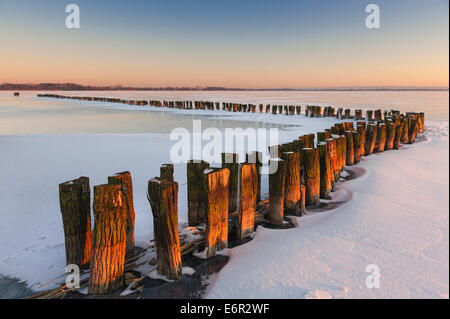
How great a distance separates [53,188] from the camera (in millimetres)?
5168

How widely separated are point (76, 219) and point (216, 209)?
4.44ft

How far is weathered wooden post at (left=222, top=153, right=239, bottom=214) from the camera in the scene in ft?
12.1

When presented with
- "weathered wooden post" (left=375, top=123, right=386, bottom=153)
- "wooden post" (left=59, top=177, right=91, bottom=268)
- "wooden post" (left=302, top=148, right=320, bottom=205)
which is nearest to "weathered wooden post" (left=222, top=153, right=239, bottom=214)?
"wooden post" (left=302, top=148, right=320, bottom=205)

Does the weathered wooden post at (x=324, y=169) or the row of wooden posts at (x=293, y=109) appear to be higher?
the row of wooden posts at (x=293, y=109)

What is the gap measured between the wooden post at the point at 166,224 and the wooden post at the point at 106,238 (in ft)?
0.95

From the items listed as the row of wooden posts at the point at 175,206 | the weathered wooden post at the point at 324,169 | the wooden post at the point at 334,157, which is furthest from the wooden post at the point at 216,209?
the wooden post at the point at 334,157

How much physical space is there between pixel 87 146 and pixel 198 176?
5.54 m

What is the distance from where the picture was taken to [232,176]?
A: 152 inches

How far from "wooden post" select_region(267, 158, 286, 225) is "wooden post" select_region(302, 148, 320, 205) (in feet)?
2.13

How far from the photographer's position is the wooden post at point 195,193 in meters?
3.66

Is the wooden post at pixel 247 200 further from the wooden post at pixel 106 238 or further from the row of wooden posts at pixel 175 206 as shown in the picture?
the wooden post at pixel 106 238

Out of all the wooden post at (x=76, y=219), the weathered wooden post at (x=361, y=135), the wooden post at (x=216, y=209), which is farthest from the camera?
the weathered wooden post at (x=361, y=135)

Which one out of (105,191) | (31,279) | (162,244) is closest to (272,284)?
(162,244)

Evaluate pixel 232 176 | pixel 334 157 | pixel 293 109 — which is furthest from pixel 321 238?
pixel 293 109
